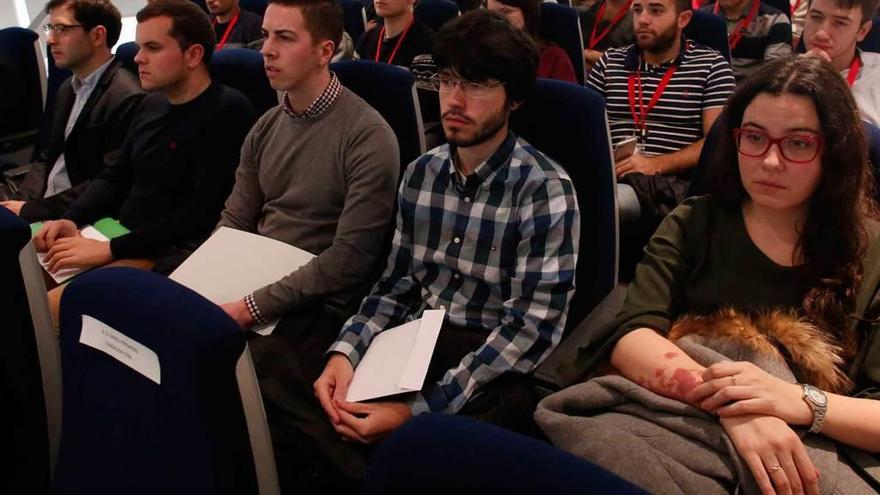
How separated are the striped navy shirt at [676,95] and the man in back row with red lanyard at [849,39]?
0.94 ft

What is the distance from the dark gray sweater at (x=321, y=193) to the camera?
1609mm

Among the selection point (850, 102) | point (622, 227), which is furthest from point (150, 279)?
point (622, 227)

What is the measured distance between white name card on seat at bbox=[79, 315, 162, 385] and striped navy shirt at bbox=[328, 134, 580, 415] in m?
0.56

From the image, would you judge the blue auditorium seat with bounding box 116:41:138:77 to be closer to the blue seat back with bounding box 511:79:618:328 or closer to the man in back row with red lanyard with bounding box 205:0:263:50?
the man in back row with red lanyard with bounding box 205:0:263:50

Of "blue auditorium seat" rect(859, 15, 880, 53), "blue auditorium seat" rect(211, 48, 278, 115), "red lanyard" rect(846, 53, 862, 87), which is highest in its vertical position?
"blue auditorium seat" rect(859, 15, 880, 53)

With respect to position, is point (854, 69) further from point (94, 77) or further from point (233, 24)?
point (233, 24)

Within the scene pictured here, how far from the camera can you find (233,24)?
3.72 meters

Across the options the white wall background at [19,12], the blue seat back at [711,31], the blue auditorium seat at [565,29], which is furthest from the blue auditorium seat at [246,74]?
the white wall background at [19,12]

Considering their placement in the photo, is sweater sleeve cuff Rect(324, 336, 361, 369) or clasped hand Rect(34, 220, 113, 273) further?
clasped hand Rect(34, 220, 113, 273)

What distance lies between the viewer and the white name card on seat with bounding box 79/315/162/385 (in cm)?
85

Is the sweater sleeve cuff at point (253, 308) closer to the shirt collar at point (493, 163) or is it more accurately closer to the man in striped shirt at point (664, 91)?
the shirt collar at point (493, 163)

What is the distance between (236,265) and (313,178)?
29 centimetres

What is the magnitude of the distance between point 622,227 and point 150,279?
1222 millimetres

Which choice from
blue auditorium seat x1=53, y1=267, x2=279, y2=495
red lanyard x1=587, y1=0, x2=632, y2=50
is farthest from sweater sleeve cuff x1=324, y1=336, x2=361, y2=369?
red lanyard x1=587, y1=0, x2=632, y2=50
